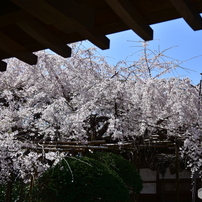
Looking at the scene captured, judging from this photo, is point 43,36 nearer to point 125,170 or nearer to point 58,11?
point 58,11

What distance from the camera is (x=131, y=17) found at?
1.71 m

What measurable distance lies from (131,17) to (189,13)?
12.2 inches

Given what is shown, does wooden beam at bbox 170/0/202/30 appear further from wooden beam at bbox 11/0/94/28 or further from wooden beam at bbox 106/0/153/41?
wooden beam at bbox 11/0/94/28

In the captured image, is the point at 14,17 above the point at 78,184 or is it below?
above

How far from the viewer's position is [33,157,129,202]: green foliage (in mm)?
5539

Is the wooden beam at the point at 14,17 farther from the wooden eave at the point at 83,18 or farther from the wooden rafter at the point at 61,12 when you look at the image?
the wooden rafter at the point at 61,12

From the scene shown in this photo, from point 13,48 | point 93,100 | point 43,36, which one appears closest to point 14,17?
point 43,36

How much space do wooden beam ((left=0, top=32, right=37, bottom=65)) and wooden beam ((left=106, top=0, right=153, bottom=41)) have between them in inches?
32.6

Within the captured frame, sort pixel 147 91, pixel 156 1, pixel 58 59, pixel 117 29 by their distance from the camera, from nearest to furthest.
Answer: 1. pixel 156 1
2. pixel 117 29
3. pixel 147 91
4. pixel 58 59

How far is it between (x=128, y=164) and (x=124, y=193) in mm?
1686

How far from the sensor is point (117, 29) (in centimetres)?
193

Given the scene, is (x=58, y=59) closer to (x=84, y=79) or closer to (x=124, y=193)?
(x=84, y=79)

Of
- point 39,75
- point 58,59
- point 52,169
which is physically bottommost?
point 52,169

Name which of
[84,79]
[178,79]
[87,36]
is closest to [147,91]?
[178,79]
